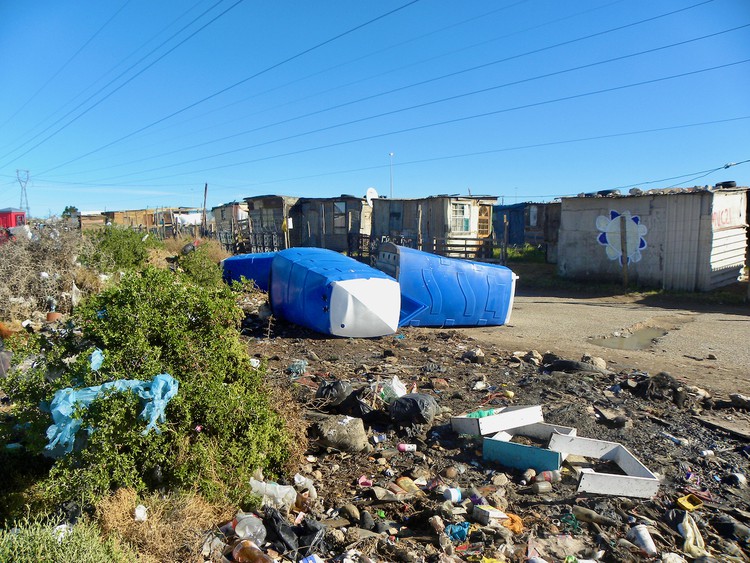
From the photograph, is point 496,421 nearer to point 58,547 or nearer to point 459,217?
point 58,547

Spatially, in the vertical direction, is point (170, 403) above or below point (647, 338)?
above

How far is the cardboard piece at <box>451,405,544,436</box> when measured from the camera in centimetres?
439

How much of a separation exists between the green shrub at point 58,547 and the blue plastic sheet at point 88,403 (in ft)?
1.44

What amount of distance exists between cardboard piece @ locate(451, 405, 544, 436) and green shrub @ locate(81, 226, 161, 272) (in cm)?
826

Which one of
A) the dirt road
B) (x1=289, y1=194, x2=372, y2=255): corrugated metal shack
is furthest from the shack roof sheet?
(x1=289, y1=194, x2=372, y2=255): corrugated metal shack

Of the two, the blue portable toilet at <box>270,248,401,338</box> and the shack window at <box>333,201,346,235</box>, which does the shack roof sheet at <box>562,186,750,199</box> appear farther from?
the shack window at <box>333,201,346,235</box>

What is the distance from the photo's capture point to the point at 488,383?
6188 mm

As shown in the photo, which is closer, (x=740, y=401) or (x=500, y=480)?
(x=500, y=480)

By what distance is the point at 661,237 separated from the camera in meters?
14.2

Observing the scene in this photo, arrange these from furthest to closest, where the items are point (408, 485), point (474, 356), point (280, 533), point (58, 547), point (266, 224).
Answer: point (266, 224) → point (474, 356) → point (408, 485) → point (280, 533) → point (58, 547)

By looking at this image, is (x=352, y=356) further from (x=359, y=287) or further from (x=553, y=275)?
(x=553, y=275)

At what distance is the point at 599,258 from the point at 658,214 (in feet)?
6.47

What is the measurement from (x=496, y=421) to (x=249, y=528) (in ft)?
7.29

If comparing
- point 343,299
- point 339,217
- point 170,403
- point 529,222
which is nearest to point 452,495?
point 170,403
